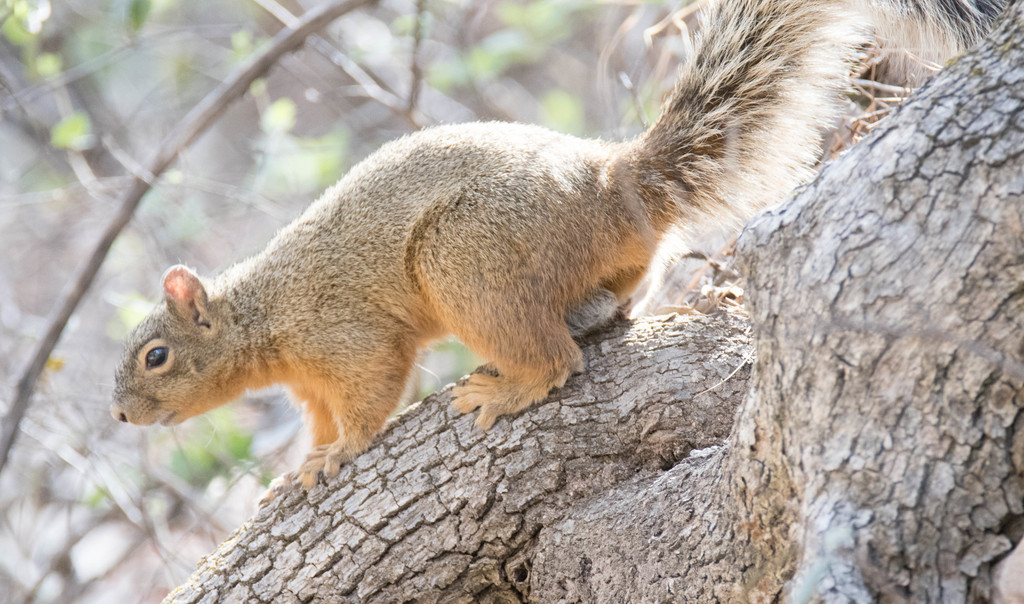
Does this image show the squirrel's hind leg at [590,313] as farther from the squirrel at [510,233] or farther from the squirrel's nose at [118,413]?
the squirrel's nose at [118,413]

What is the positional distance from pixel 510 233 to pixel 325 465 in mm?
1027

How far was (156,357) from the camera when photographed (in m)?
3.27

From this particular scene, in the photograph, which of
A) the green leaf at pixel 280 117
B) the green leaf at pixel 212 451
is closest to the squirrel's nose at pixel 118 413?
the green leaf at pixel 212 451

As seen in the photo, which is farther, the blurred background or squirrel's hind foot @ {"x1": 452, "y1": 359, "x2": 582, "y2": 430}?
the blurred background

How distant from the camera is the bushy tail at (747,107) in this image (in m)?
2.57

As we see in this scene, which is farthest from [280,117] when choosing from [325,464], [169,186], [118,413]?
[325,464]

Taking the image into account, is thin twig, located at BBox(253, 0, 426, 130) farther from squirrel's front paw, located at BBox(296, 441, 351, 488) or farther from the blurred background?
squirrel's front paw, located at BBox(296, 441, 351, 488)

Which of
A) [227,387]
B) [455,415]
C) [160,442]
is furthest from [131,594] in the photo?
[455,415]

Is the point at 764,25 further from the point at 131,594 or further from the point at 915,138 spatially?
the point at 131,594

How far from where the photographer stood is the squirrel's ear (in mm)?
3217

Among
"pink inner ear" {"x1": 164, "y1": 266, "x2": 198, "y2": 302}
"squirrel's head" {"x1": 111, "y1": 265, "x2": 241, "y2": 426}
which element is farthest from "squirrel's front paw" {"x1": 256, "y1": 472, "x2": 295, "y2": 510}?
"pink inner ear" {"x1": 164, "y1": 266, "x2": 198, "y2": 302}

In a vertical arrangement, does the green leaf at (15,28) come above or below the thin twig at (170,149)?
above

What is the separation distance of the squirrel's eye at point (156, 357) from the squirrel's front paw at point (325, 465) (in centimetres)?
80

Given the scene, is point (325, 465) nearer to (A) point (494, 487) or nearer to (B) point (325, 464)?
(B) point (325, 464)
